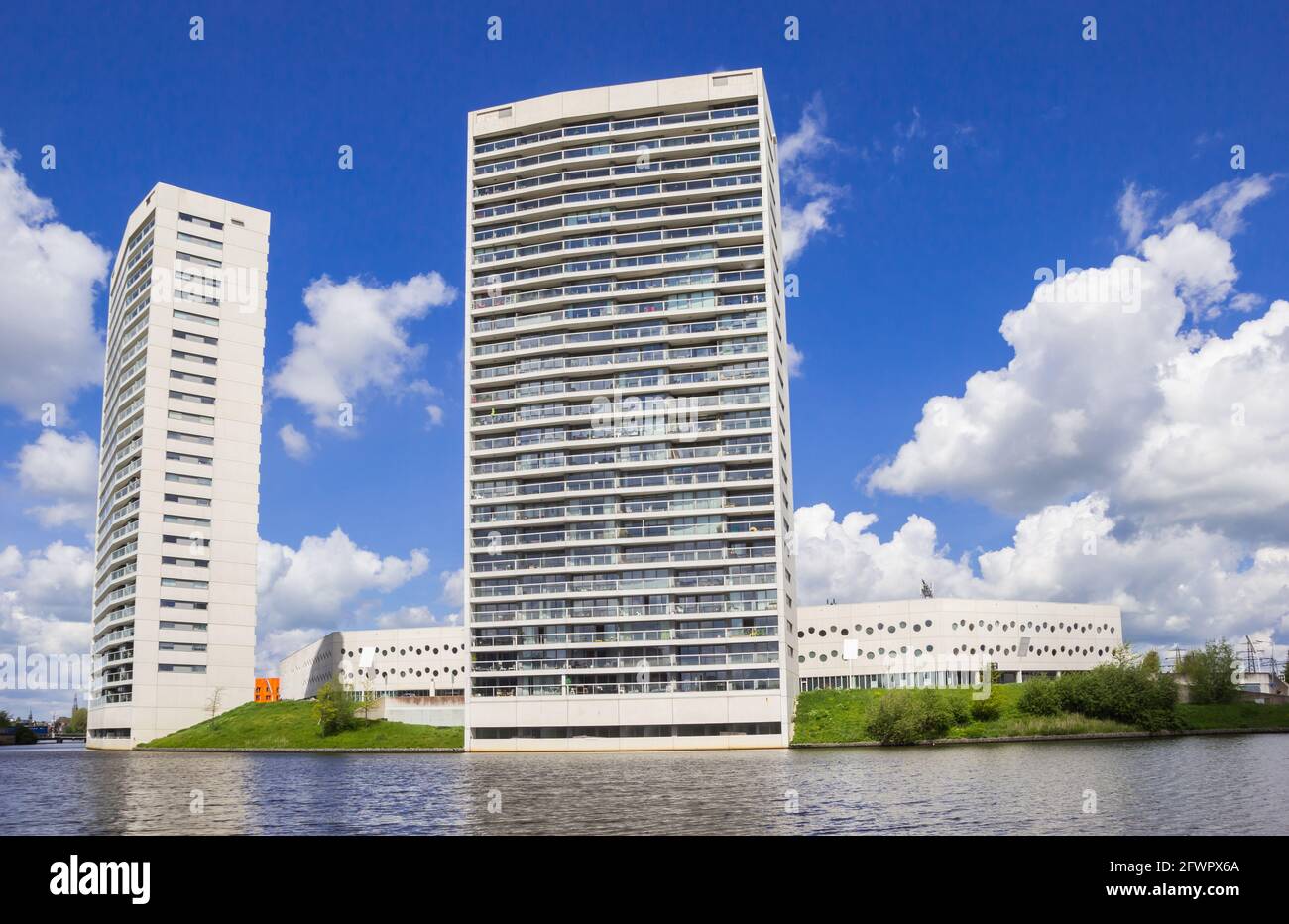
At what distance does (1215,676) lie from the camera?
Result: 429 feet

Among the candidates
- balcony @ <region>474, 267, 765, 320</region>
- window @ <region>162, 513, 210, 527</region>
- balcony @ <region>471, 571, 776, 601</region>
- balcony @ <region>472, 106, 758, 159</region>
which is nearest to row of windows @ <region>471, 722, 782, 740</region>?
balcony @ <region>471, 571, 776, 601</region>

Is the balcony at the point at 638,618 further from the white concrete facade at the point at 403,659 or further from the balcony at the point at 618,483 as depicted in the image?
the white concrete facade at the point at 403,659

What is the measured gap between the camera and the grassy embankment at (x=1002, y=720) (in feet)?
347

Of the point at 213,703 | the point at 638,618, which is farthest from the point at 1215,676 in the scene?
the point at 213,703

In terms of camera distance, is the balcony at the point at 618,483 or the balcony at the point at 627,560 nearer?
the balcony at the point at 627,560

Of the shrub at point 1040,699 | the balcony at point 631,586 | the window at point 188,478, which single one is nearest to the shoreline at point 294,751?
the balcony at point 631,586

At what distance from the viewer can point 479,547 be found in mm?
120312

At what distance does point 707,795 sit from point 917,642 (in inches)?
4118

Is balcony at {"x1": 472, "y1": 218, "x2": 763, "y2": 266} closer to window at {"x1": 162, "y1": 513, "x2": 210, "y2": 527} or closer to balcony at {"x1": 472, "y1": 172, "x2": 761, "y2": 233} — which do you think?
balcony at {"x1": 472, "y1": 172, "x2": 761, "y2": 233}

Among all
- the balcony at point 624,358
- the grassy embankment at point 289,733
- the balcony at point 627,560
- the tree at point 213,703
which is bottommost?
the grassy embankment at point 289,733

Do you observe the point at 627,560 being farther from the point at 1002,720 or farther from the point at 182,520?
the point at 182,520

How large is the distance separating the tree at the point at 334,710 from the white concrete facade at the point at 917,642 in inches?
2422

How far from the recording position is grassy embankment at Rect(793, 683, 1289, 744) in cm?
10581
